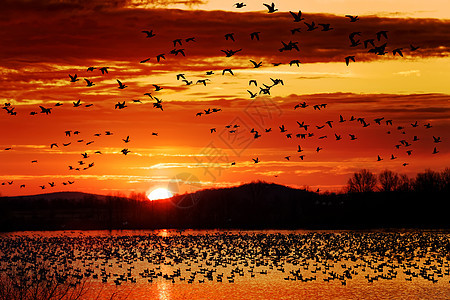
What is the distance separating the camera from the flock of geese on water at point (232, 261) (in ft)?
136

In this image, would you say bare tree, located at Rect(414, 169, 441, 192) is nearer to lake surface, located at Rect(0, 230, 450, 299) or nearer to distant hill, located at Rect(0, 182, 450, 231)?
distant hill, located at Rect(0, 182, 450, 231)

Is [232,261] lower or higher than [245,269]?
higher

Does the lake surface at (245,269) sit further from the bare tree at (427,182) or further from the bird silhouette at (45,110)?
the bare tree at (427,182)

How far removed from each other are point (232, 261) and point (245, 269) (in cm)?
486

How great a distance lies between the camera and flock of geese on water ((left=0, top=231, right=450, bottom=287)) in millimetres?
41594

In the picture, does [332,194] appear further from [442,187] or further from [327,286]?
[327,286]

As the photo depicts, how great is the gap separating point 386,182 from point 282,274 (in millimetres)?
106361

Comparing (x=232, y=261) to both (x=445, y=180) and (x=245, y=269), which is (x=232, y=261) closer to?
(x=245, y=269)

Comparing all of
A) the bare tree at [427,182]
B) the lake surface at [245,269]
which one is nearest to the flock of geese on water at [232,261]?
the lake surface at [245,269]

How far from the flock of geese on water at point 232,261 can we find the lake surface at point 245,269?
2.7 inches

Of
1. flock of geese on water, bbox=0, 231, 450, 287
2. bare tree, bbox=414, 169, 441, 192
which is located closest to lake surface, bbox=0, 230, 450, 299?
flock of geese on water, bbox=0, 231, 450, 287

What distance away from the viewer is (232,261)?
50219 millimetres

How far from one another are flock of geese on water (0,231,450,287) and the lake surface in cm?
7

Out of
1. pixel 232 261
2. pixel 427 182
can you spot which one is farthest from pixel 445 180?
pixel 232 261
